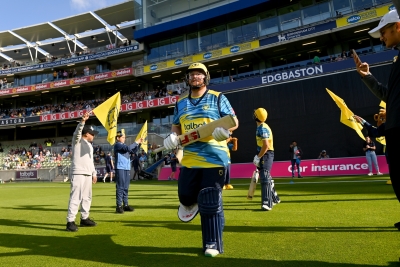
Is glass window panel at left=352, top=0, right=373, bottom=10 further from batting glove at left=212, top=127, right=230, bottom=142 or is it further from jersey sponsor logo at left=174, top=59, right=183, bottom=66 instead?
batting glove at left=212, top=127, right=230, bottom=142

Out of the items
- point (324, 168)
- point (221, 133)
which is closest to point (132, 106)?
point (324, 168)

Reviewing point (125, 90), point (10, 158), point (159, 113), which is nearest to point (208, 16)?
point (159, 113)

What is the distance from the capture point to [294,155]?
1659 centimetres

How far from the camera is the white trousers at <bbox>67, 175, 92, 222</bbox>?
5.33 meters

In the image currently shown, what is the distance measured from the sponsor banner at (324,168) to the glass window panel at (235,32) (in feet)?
54.7

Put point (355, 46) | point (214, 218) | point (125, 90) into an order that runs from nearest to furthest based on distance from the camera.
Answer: point (214, 218)
point (355, 46)
point (125, 90)

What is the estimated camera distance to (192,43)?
112 feet

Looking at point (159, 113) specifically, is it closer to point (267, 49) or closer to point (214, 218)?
point (267, 49)

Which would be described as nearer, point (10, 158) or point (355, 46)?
point (355, 46)

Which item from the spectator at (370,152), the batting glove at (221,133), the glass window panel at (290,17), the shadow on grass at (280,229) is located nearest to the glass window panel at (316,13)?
the glass window panel at (290,17)

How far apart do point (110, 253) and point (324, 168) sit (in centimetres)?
1624

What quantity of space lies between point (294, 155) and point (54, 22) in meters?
41.2

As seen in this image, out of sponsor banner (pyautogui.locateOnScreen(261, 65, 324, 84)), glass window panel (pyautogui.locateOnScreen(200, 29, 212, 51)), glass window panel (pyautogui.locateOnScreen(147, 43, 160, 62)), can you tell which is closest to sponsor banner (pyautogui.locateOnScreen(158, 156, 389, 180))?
sponsor banner (pyautogui.locateOnScreen(261, 65, 324, 84))

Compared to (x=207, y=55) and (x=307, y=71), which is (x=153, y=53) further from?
(x=307, y=71)
